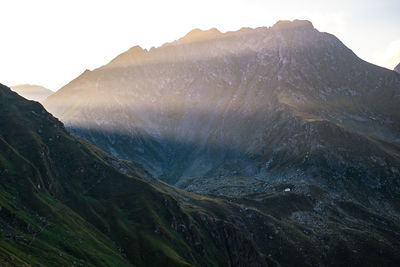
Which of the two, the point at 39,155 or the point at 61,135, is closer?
the point at 39,155

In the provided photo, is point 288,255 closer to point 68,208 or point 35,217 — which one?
point 68,208

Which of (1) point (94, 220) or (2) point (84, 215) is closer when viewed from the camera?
(1) point (94, 220)

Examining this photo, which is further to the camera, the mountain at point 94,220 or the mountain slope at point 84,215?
the mountain at point 94,220

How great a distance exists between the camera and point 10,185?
456 feet

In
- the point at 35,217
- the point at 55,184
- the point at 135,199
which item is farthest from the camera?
the point at 135,199

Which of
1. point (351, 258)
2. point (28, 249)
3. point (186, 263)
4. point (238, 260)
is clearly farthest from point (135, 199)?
point (351, 258)

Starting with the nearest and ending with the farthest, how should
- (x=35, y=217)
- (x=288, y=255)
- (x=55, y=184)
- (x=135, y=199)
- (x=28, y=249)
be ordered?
(x=28, y=249), (x=35, y=217), (x=55, y=184), (x=135, y=199), (x=288, y=255)

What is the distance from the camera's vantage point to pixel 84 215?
514 ft

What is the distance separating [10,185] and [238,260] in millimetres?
102396

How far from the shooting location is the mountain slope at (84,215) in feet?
385

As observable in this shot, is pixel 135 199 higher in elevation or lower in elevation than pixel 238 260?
higher

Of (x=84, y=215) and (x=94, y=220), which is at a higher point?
(x=84, y=215)

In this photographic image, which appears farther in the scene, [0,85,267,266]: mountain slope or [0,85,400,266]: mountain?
[0,85,400,266]: mountain

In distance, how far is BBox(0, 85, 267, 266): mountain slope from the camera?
4619 inches
